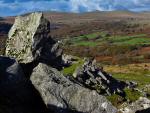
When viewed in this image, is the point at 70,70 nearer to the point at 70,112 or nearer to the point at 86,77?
the point at 86,77

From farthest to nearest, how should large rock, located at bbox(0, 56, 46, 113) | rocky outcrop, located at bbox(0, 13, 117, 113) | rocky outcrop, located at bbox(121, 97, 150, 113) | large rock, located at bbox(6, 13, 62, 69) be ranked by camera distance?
large rock, located at bbox(6, 13, 62, 69) → rocky outcrop, located at bbox(121, 97, 150, 113) → rocky outcrop, located at bbox(0, 13, 117, 113) → large rock, located at bbox(0, 56, 46, 113)

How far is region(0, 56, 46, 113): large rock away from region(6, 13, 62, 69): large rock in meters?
7.93

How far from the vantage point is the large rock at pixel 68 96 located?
22500 millimetres

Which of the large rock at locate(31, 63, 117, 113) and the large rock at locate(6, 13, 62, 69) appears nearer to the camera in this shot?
the large rock at locate(31, 63, 117, 113)

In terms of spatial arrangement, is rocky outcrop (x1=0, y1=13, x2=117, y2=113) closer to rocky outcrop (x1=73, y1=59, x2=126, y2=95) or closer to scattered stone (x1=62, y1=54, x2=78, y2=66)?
rocky outcrop (x1=73, y1=59, x2=126, y2=95)

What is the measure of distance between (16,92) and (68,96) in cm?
285

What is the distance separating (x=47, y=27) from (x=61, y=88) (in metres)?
10.5

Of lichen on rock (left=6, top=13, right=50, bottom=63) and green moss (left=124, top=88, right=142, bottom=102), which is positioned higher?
lichen on rock (left=6, top=13, right=50, bottom=63)

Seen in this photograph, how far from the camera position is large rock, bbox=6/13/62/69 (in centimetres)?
3138

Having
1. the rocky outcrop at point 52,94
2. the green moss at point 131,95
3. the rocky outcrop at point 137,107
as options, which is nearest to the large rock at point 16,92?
the rocky outcrop at point 52,94

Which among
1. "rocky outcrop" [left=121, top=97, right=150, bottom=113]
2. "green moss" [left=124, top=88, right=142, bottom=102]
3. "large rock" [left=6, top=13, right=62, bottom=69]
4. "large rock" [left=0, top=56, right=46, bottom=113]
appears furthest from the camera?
"green moss" [left=124, top=88, right=142, bottom=102]

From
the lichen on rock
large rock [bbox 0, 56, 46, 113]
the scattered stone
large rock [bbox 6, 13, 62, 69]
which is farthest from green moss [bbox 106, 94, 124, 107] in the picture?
large rock [bbox 0, 56, 46, 113]

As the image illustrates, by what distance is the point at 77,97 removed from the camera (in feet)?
75.7

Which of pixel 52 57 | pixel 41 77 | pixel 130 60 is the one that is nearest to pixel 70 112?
pixel 41 77
